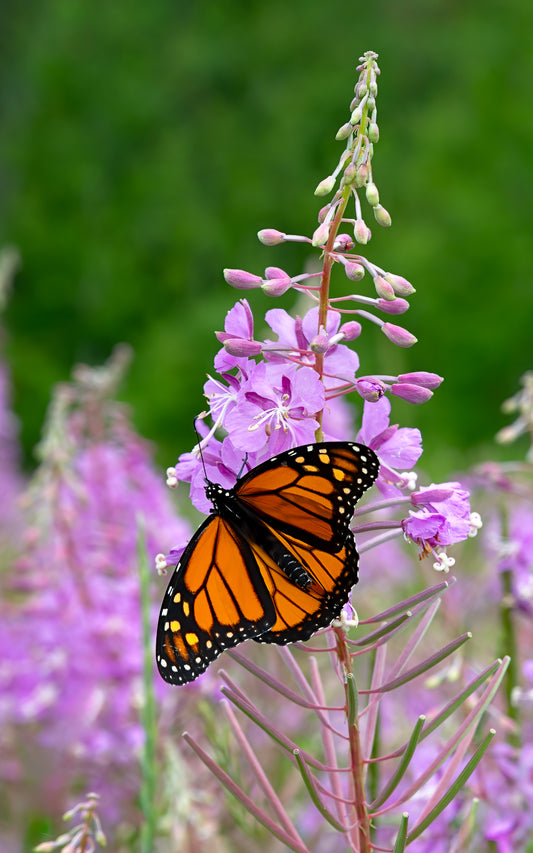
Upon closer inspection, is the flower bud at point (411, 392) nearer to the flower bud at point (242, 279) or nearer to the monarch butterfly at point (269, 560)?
the monarch butterfly at point (269, 560)

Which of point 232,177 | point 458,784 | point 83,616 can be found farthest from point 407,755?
point 232,177

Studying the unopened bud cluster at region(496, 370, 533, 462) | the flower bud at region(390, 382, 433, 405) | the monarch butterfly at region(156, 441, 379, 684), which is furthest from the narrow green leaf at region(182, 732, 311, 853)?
the unopened bud cluster at region(496, 370, 533, 462)

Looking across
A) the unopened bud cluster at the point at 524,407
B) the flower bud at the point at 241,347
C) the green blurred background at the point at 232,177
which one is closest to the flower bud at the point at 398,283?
the flower bud at the point at 241,347

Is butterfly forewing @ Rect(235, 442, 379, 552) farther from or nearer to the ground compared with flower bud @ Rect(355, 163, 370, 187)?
nearer to the ground

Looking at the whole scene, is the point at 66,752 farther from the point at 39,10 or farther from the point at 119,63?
the point at 39,10

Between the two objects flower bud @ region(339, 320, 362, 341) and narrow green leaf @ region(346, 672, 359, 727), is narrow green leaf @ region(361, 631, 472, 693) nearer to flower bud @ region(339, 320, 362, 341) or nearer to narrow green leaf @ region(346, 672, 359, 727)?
narrow green leaf @ region(346, 672, 359, 727)

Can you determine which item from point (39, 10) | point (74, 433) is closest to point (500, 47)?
point (39, 10)
